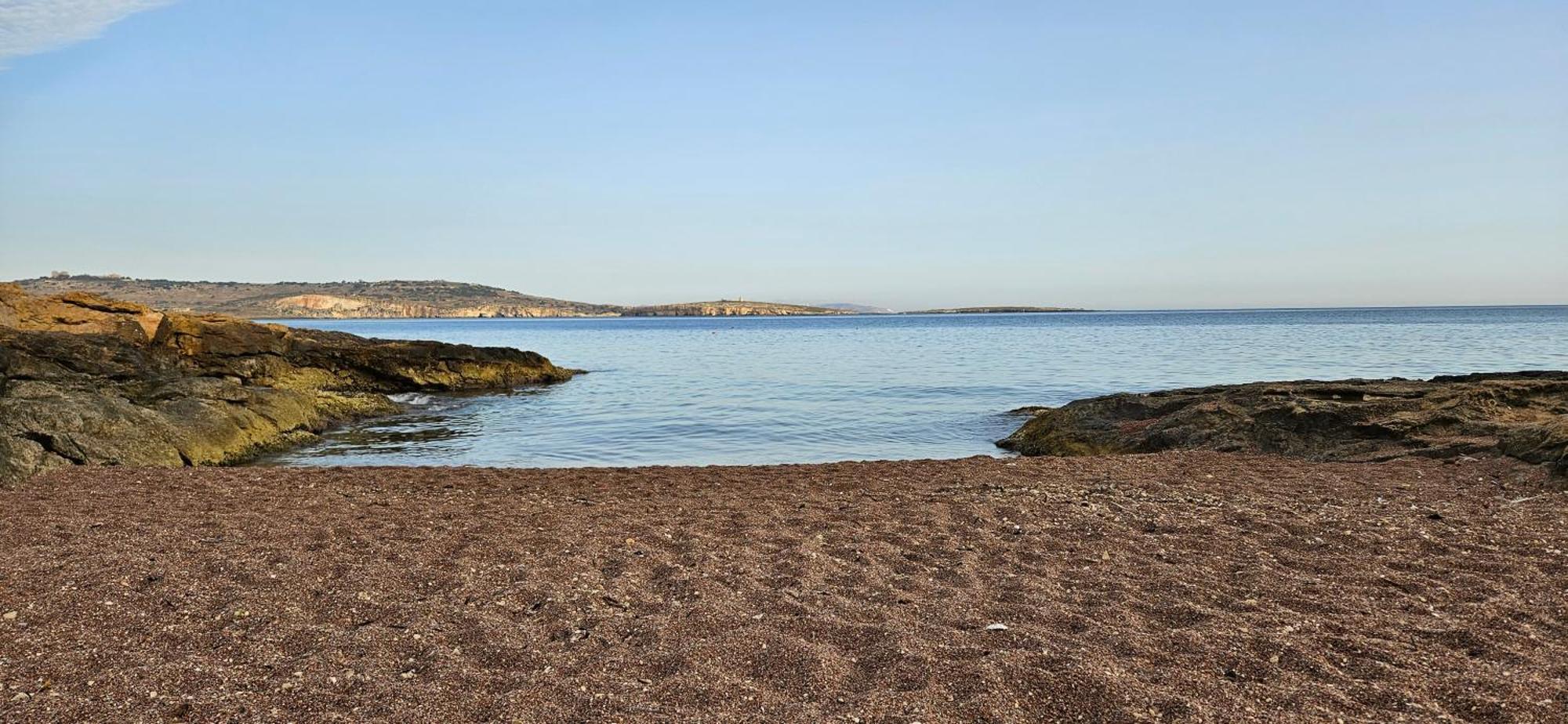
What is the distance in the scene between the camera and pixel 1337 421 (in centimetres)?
1362

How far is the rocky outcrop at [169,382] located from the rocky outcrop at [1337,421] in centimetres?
1536

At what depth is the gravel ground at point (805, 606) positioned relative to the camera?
4.48 meters

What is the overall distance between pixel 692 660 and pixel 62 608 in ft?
14.6

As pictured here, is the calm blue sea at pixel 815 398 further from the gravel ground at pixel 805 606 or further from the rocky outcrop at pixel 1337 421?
the gravel ground at pixel 805 606

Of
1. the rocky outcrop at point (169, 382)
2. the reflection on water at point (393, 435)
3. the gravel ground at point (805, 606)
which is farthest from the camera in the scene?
the reflection on water at point (393, 435)

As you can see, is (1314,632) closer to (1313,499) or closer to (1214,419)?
(1313,499)

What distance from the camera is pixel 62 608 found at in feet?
19.3

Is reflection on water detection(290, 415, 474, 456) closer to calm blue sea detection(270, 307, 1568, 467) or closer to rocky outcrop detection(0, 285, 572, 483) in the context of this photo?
calm blue sea detection(270, 307, 1568, 467)

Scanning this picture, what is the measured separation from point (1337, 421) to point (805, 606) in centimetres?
1150

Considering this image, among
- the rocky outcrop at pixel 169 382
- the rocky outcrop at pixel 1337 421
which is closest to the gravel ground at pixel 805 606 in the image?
the rocky outcrop at pixel 1337 421

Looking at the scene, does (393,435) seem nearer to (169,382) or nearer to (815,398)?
(169,382)

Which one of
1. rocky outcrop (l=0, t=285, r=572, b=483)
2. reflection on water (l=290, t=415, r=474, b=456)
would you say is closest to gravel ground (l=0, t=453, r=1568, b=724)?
rocky outcrop (l=0, t=285, r=572, b=483)

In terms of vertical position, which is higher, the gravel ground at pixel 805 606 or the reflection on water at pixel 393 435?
the gravel ground at pixel 805 606

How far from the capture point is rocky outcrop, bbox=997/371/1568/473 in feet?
39.7
